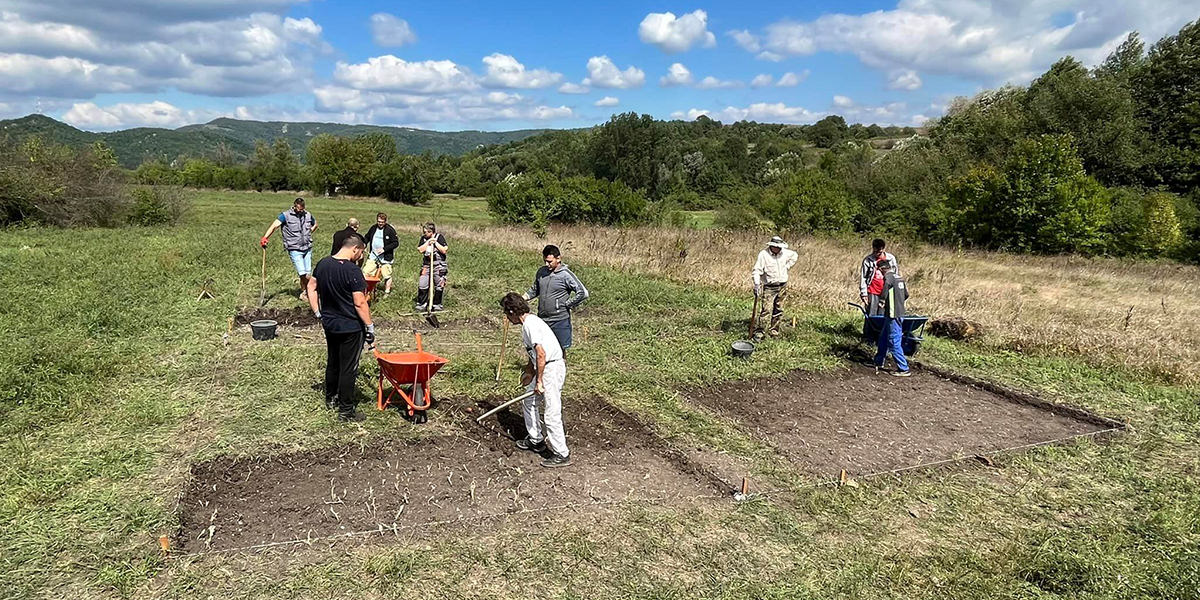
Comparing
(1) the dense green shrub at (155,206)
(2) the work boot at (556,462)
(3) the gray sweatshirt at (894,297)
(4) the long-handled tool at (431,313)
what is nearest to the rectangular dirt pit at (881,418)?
(3) the gray sweatshirt at (894,297)

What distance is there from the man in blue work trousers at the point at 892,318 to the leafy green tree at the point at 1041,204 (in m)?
19.0

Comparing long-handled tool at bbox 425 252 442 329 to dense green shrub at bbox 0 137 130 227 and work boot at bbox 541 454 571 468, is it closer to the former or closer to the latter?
work boot at bbox 541 454 571 468

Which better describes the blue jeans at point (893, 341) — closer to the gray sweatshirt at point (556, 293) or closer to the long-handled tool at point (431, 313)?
the gray sweatshirt at point (556, 293)

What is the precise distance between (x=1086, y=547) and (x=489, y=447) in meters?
4.93

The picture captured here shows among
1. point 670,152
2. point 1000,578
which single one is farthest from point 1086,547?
point 670,152

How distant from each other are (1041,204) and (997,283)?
384 inches

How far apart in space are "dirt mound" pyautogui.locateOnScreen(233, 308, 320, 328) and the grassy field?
44 cm

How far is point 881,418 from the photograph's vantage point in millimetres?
7570

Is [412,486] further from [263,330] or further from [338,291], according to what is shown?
[263,330]

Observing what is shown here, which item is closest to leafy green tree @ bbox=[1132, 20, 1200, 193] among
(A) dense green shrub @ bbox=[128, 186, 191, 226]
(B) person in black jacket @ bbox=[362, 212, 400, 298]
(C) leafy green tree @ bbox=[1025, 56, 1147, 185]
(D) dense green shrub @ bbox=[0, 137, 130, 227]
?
(C) leafy green tree @ bbox=[1025, 56, 1147, 185]

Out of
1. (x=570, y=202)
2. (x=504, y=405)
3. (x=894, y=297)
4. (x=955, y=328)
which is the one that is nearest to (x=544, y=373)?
(x=504, y=405)

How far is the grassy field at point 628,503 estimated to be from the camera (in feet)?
13.9

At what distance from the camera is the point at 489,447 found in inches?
244

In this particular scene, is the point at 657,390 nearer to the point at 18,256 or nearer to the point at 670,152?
the point at 18,256
